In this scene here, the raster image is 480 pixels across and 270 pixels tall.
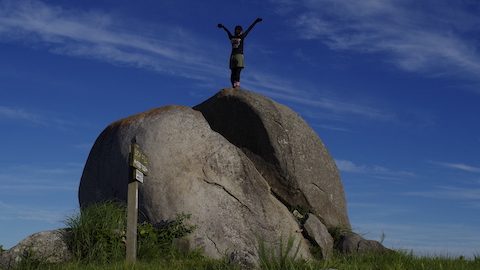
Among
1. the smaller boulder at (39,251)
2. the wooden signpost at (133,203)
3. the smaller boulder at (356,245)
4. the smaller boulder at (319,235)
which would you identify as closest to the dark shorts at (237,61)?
the smaller boulder at (319,235)

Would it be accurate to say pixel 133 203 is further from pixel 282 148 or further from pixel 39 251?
pixel 282 148

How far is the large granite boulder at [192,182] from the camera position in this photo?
51.7 ft

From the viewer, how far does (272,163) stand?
19047 millimetres

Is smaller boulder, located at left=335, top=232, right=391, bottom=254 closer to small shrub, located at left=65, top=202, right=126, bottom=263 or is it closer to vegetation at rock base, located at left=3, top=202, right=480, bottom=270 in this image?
vegetation at rock base, located at left=3, top=202, right=480, bottom=270

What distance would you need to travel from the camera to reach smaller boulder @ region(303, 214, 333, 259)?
1797 cm

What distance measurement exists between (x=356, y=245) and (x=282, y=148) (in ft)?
11.4

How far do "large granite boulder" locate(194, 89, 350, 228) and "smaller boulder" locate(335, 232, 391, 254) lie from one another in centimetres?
105

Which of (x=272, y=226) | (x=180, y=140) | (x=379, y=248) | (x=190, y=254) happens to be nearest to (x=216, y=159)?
(x=180, y=140)

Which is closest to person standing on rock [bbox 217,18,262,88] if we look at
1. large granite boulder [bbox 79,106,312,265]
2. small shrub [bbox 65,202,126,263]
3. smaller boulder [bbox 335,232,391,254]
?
large granite boulder [bbox 79,106,312,265]

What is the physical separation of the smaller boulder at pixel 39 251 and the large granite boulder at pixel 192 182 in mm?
2392

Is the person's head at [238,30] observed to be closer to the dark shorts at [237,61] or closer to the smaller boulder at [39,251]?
the dark shorts at [237,61]

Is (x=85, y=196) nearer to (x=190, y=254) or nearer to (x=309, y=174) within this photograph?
(x=190, y=254)

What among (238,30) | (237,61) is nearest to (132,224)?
(237,61)

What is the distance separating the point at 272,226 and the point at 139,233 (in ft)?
13.4
